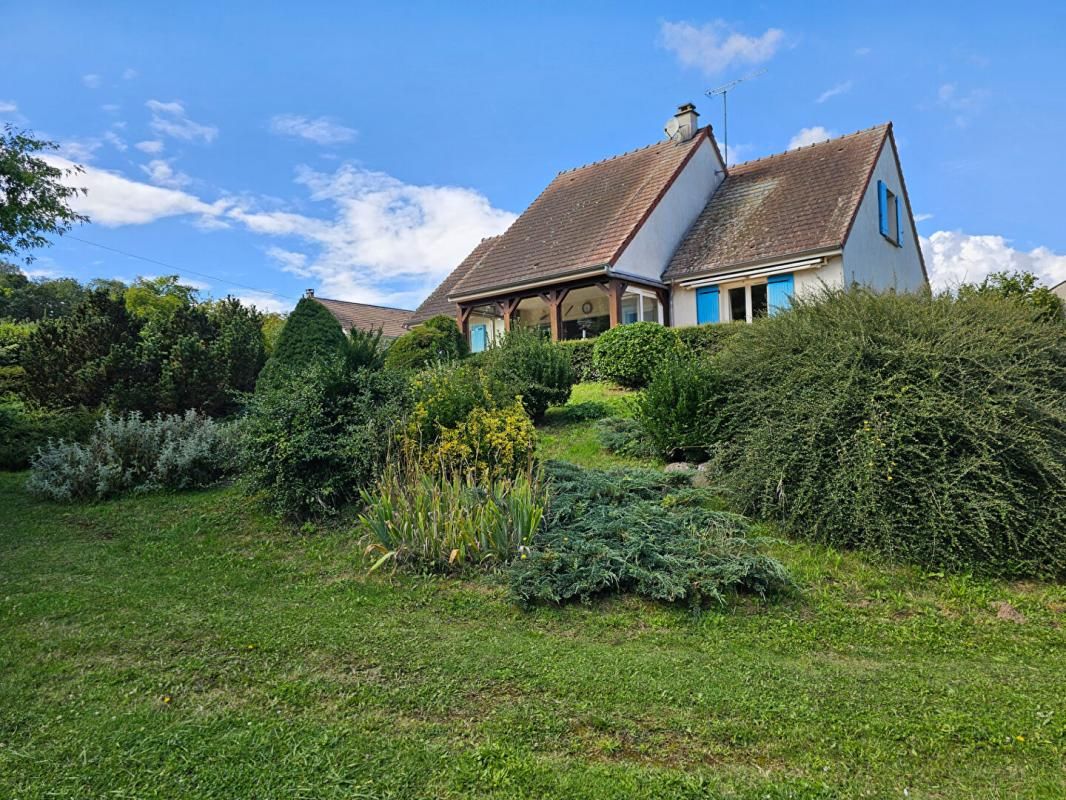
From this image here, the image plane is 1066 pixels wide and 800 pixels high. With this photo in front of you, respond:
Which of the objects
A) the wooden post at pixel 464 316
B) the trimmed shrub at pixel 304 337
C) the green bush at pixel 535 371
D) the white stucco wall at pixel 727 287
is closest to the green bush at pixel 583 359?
the green bush at pixel 535 371

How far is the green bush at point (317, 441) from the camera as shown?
5.95 meters

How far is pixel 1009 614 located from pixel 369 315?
35.2 m

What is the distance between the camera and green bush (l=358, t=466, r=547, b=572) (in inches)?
184

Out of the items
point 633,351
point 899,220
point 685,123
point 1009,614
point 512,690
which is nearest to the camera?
point 512,690

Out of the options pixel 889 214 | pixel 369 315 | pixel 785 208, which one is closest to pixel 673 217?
pixel 785 208

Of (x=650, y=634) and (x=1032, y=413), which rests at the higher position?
(x=1032, y=413)

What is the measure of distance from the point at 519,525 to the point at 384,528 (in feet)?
3.80

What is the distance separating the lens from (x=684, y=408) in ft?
21.8

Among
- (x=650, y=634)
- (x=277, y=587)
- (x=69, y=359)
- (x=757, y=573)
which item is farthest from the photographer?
(x=69, y=359)

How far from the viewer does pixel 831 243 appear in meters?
13.2

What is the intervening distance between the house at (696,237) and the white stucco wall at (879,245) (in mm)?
52

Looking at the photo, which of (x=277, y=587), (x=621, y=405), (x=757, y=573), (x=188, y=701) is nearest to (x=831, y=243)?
(x=621, y=405)

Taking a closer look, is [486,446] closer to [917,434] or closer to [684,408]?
[684,408]

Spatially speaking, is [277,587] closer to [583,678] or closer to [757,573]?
[583,678]
